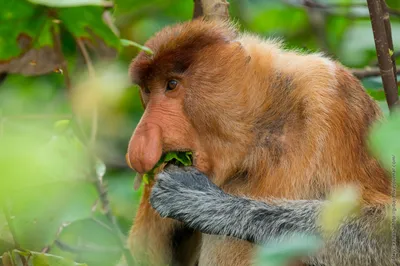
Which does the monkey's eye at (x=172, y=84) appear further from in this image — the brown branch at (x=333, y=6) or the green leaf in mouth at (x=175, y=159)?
the brown branch at (x=333, y=6)

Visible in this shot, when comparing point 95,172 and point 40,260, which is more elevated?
point 95,172

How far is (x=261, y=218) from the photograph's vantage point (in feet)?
11.6

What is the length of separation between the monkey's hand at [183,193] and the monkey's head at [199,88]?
8 cm

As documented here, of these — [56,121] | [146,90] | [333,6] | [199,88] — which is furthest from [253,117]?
[56,121]

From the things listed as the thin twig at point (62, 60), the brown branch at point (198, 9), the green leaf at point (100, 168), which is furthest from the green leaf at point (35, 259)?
the brown branch at point (198, 9)

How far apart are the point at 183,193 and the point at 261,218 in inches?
15.9

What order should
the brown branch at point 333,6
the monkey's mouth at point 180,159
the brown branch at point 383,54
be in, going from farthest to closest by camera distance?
the brown branch at point 333,6 → the monkey's mouth at point 180,159 → the brown branch at point 383,54

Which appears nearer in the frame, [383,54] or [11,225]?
[11,225]

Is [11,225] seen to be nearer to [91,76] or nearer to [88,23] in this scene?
[91,76]

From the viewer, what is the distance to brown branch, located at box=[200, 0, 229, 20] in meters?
4.10

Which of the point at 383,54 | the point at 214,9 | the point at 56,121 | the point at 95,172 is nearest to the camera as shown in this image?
the point at 95,172

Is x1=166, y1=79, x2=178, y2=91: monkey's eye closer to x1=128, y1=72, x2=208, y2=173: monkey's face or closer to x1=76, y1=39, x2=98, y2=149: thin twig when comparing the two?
x1=128, y1=72, x2=208, y2=173: monkey's face

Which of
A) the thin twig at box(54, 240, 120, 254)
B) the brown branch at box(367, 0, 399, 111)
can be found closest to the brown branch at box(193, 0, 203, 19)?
the brown branch at box(367, 0, 399, 111)

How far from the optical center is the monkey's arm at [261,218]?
11.4 feet
